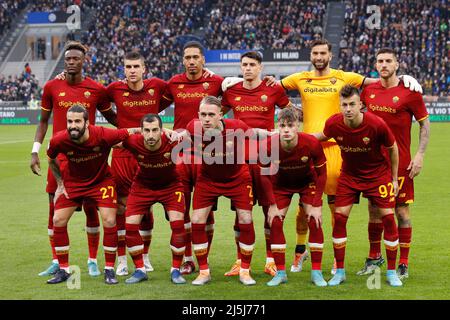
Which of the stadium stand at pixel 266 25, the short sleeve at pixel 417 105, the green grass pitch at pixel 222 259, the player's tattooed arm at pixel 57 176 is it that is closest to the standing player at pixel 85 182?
the player's tattooed arm at pixel 57 176

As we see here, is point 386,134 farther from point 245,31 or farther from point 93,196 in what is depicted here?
point 245,31

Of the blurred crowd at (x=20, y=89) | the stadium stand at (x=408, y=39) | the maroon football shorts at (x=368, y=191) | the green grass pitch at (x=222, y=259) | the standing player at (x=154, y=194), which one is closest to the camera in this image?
the green grass pitch at (x=222, y=259)

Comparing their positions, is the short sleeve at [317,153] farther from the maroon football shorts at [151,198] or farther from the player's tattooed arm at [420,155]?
the maroon football shorts at [151,198]

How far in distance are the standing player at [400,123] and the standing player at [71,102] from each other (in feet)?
9.83

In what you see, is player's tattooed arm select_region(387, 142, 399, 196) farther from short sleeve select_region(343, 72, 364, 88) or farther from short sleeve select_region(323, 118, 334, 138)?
short sleeve select_region(343, 72, 364, 88)

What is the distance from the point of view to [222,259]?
9797mm

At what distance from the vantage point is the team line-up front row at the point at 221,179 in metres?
8.24

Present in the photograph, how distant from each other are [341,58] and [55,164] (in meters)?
35.5

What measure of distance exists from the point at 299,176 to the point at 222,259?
1782mm

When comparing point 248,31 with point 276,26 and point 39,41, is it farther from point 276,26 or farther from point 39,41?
point 39,41

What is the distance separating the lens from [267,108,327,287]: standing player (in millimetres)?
8250

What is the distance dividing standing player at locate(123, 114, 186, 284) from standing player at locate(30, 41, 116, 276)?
0.58m

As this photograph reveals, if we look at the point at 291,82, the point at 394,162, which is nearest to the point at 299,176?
the point at 394,162

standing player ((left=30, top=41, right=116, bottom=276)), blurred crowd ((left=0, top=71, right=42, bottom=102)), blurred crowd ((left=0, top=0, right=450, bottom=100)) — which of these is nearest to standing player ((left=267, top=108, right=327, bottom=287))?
standing player ((left=30, top=41, right=116, bottom=276))
